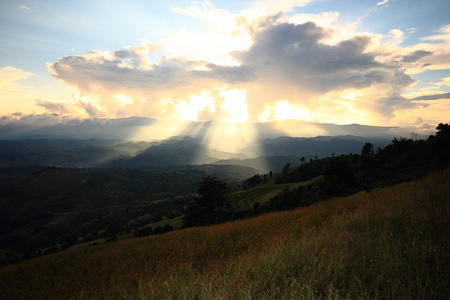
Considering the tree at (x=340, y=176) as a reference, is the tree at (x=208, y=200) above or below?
below

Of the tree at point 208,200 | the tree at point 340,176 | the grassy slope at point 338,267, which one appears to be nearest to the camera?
the grassy slope at point 338,267

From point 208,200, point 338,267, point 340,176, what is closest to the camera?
point 338,267

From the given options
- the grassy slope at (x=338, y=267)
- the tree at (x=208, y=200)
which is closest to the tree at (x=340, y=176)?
the tree at (x=208, y=200)

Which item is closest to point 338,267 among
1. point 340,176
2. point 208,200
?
point 340,176

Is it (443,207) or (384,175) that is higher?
(443,207)

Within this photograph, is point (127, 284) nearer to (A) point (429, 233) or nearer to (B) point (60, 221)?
(A) point (429, 233)

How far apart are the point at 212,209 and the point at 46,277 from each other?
3785cm

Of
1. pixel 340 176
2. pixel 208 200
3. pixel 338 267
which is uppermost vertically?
pixel 338 267

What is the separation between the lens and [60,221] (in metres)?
197

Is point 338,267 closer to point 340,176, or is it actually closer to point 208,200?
point 340,176

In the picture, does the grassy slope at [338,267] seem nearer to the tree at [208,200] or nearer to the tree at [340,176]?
the tree at [340,176]

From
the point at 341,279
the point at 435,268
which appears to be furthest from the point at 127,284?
the point at 435,268

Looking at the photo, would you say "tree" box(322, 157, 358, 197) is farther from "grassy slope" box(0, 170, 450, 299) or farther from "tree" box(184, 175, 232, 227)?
"grassy slope" box(0, 170, 450, 299)

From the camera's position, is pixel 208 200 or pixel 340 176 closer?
pixel 340 176
